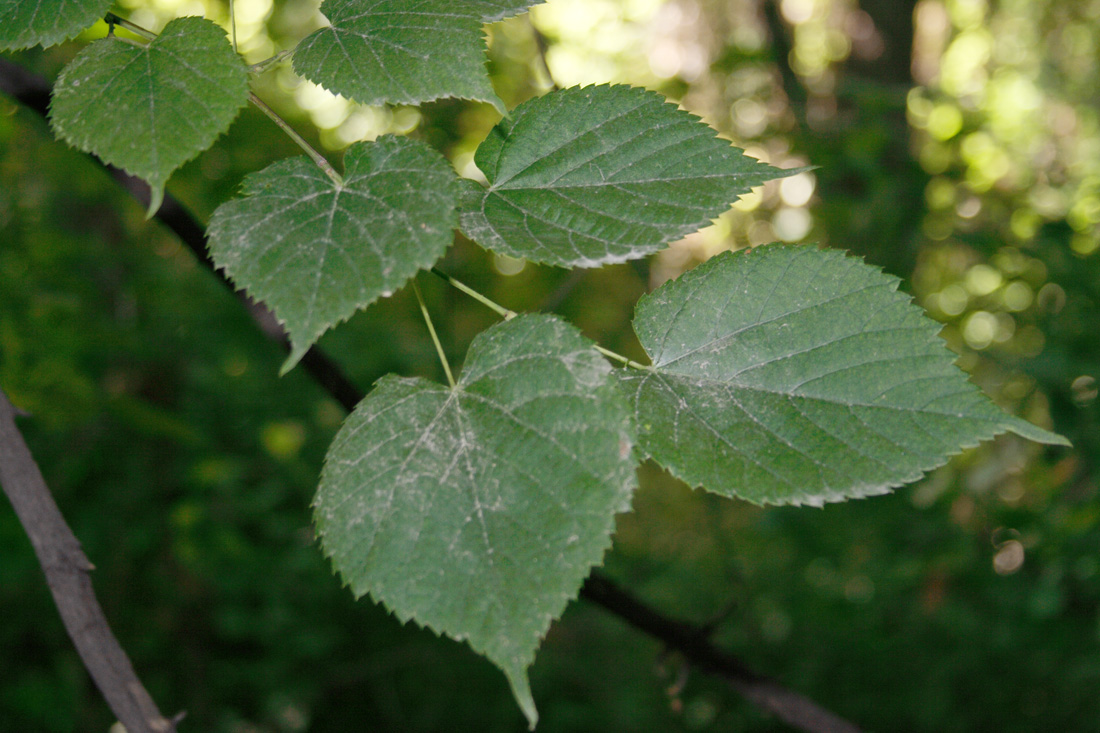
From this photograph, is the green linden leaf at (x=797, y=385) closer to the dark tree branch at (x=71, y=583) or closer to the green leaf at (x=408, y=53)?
the green leaf at (x=408, y=53)

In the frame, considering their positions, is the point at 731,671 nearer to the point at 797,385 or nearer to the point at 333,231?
the point at 797,385

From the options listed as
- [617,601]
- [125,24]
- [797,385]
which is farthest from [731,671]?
[125,24]

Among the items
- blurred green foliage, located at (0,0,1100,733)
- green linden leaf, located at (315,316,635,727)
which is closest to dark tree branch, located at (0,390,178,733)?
green linden leaf, located at (315,316,635,727)

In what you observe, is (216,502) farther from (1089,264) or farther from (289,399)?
(1089,264)

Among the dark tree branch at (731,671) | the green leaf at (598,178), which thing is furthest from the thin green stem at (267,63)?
the dark tree branch at (731,671)

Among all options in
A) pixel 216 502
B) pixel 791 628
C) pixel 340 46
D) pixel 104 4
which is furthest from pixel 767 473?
pixel 791 628

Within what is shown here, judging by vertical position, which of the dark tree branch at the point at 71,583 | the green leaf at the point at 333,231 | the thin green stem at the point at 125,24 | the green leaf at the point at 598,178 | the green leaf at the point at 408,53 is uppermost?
the thin green stem at the point at 125,24
